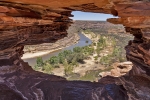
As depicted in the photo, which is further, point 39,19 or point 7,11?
point 39,19

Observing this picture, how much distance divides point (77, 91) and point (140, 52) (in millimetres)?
2787

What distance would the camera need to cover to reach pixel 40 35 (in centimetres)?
921

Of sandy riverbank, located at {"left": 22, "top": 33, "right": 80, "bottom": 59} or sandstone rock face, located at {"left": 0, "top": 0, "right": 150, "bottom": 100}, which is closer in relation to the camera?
sandstone rock face, located at {"left": 0, "top": 0, "right": 150, "bottom": 100}

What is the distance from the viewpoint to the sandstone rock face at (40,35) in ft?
17.5

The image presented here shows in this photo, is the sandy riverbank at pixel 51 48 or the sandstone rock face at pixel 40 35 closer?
the sandstone rock face at pixel 40 35

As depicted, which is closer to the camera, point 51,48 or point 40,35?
point 40,35

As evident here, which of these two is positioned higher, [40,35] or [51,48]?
[40,35]

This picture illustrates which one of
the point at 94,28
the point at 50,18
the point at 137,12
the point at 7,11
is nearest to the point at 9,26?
the point at 7,11

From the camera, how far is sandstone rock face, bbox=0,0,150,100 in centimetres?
532

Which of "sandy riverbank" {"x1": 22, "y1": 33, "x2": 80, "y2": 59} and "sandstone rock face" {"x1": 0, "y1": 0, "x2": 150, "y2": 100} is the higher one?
"sandstone rock face" {"x1": 0, "y1": 0, "x2": 150, "y2": 100}

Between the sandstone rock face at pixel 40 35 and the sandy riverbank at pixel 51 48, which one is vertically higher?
the sandstone rock face at pixel 40 35

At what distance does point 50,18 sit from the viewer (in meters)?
8.74

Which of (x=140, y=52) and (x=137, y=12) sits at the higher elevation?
(x=137, y=12)

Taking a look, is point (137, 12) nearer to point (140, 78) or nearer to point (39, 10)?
point (140, 78)
